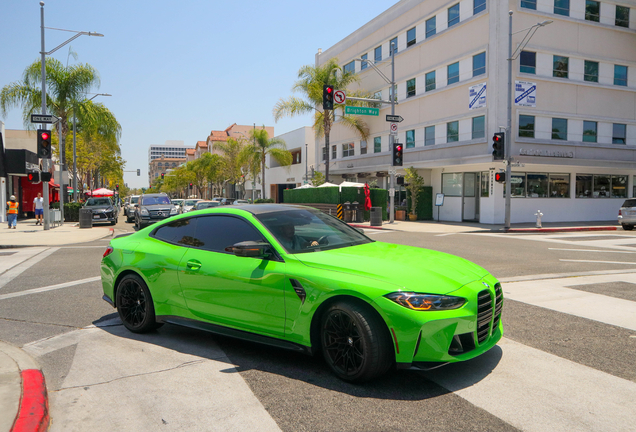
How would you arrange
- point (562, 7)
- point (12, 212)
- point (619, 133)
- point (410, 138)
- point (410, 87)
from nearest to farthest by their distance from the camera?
point (12, 212), point (562, 7), point (619, 133), point (410, 138), point (410, 87)

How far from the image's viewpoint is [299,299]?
4.21 meters

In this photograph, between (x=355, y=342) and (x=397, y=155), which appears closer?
(x=355, y=342)

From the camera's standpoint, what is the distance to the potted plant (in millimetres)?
30422

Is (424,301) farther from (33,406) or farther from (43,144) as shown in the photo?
(43,144)

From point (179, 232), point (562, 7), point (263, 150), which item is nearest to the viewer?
point (179, 232)

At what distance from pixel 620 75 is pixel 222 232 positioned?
1290 inches

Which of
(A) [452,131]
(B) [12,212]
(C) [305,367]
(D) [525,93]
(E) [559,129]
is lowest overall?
(C) [305,367]

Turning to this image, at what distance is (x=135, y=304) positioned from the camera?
5633 mm

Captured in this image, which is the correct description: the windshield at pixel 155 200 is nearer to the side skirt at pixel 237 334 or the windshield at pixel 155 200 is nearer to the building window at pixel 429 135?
the building window at pixel 429 135

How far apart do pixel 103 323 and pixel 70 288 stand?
112 inches

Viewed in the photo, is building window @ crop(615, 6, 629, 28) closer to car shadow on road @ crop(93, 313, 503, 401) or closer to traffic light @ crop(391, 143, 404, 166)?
traffic light @ crop(391, 143, 404, 166)

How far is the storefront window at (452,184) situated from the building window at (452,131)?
7.51 feet

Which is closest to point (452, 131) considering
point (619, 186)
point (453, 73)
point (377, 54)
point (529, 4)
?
point (453, 73)

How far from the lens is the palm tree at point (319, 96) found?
36312 millimetres
